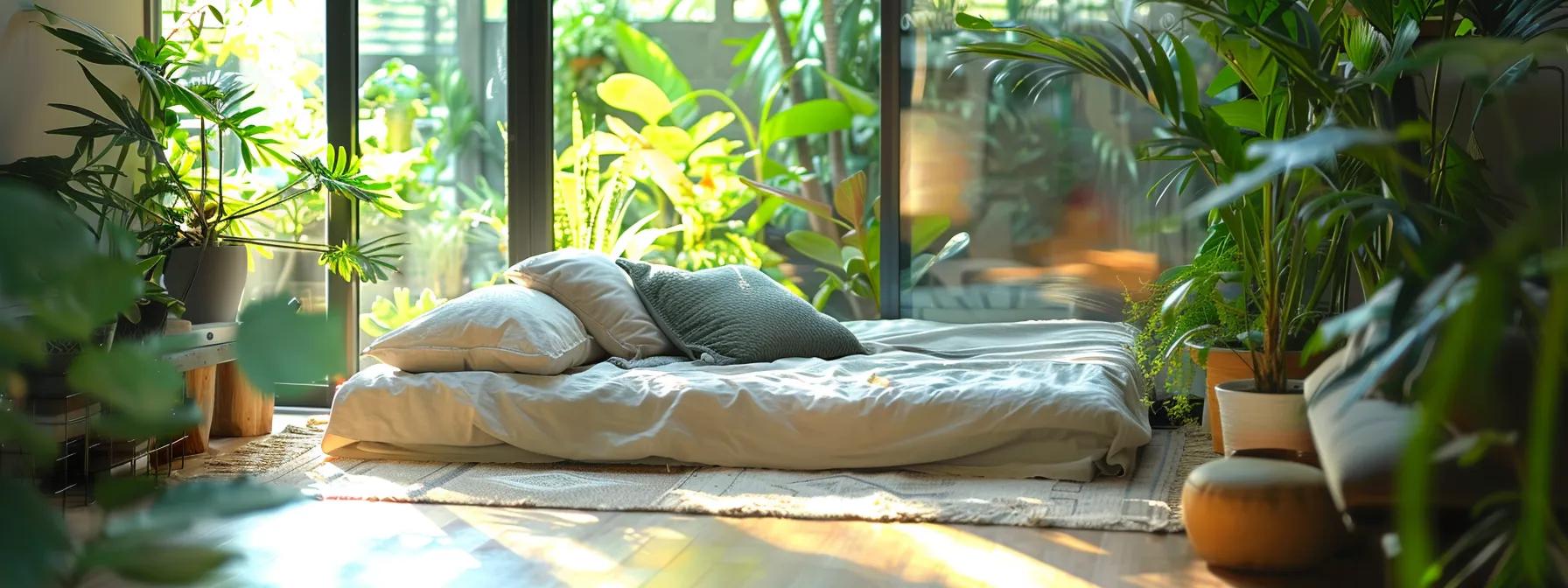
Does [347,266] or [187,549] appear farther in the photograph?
[347,266]

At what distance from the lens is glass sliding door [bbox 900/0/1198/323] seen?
14.9 feet

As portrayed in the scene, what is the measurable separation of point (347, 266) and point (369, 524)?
1.55 metres

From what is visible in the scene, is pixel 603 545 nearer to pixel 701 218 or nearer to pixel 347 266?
pixel 347 266

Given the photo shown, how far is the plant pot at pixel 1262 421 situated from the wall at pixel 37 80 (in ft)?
10.6

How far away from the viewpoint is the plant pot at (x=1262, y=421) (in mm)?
2902

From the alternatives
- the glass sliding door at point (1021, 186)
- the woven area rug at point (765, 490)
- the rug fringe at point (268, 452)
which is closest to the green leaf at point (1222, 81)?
the glass sliding door at point (1021, 186)

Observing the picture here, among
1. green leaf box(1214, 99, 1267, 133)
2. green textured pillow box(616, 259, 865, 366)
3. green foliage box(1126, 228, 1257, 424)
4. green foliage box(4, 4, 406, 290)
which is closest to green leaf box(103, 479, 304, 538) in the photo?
green foliage box(1126, 228, 1257, 424)

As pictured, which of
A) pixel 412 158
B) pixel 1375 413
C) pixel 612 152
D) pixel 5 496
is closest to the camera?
pixel 5 496

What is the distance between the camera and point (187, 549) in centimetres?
42

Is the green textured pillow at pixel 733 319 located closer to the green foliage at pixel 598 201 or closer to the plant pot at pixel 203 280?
the green foliage at pixel 598 201

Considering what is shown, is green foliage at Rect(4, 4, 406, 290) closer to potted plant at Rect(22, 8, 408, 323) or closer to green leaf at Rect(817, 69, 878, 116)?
potted plant at Rect(22, 8, 408, 323)

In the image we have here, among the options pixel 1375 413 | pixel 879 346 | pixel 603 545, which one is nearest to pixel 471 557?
pixel 603 545

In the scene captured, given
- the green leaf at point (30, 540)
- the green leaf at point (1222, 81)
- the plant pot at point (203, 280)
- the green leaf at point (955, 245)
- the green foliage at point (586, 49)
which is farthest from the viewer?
the green foliage at point (586, 49)

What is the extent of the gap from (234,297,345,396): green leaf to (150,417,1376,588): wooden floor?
6.58 ft
